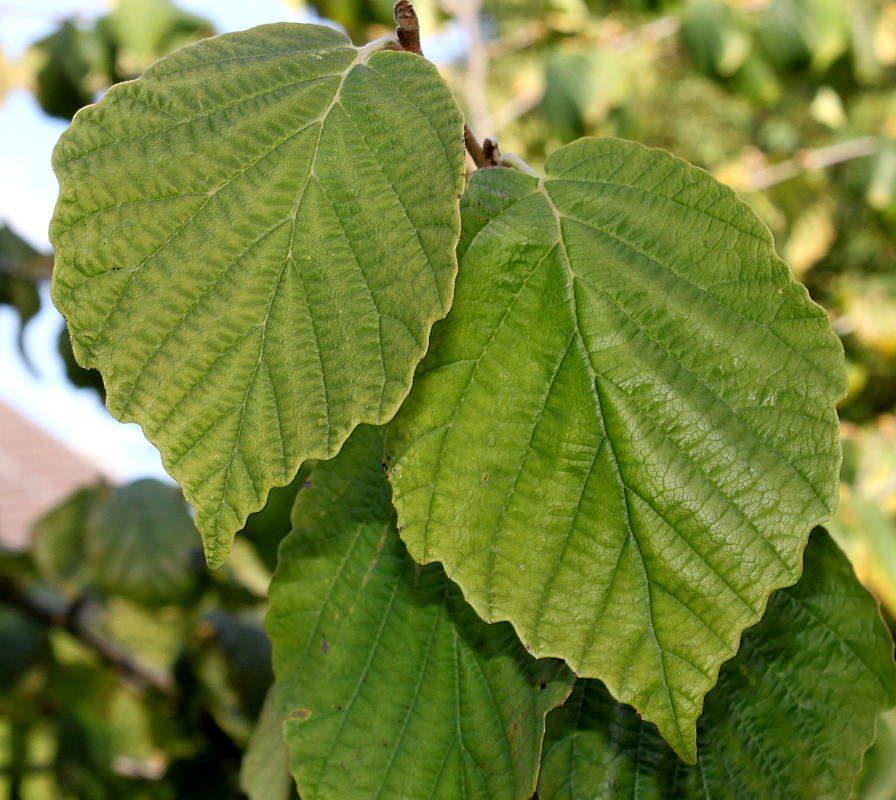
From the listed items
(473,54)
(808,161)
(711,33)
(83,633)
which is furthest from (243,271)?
(808,161)

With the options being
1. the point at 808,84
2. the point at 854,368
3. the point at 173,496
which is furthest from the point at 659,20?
the point at 173,496

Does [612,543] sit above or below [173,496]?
above

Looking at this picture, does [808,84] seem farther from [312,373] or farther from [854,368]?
[312,373]

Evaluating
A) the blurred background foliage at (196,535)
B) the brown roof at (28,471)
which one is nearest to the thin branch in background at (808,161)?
the blurred background foliage at (196,535)

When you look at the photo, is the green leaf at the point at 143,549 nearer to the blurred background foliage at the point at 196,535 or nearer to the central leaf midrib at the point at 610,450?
the blurred background foliage at the point at 196,535

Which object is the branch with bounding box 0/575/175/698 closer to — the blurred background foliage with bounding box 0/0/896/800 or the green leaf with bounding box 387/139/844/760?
the blurred background foliage with bounding box 0/0/896/800
